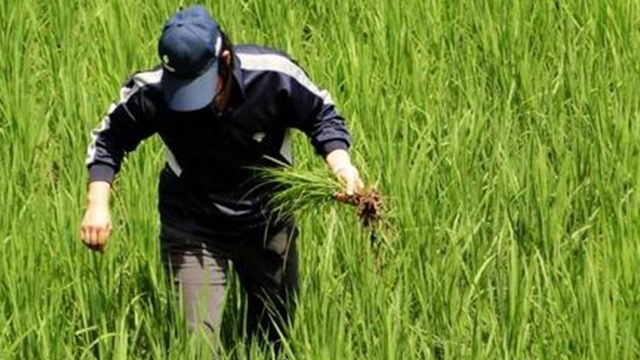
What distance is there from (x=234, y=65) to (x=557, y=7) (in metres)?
1.88

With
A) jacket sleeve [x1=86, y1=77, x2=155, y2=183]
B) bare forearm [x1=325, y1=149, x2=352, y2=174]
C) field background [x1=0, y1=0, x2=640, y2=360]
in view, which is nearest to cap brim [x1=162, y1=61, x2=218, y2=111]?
jacket sleeve [x1=86, y1=77, x2=155, y2=183]

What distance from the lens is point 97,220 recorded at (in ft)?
9.59

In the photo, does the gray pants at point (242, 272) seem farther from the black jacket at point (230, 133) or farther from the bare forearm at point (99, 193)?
the bare forearm at point (99, 193)

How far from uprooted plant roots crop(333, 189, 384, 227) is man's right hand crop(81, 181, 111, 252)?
41 cm

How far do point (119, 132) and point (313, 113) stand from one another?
1.16ft

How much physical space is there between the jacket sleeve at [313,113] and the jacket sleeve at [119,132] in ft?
0.87

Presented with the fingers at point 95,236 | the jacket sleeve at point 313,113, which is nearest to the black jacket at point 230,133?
the jacket sleeve at point 313,113

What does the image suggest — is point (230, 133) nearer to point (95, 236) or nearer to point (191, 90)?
point (191, 90)

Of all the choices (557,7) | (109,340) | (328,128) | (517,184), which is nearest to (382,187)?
(517,184)

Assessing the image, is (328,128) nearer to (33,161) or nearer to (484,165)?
(484,165)

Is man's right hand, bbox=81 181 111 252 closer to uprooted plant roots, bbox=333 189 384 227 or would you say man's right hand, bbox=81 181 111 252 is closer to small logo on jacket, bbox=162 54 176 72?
small logo on jacket, bbox=162 54 176 72

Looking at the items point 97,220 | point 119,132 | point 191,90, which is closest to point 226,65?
point 191,90

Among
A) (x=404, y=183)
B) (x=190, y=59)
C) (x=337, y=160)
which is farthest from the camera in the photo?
Answer: (x=404, y=183)

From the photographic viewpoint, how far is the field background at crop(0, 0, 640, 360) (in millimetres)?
2967
